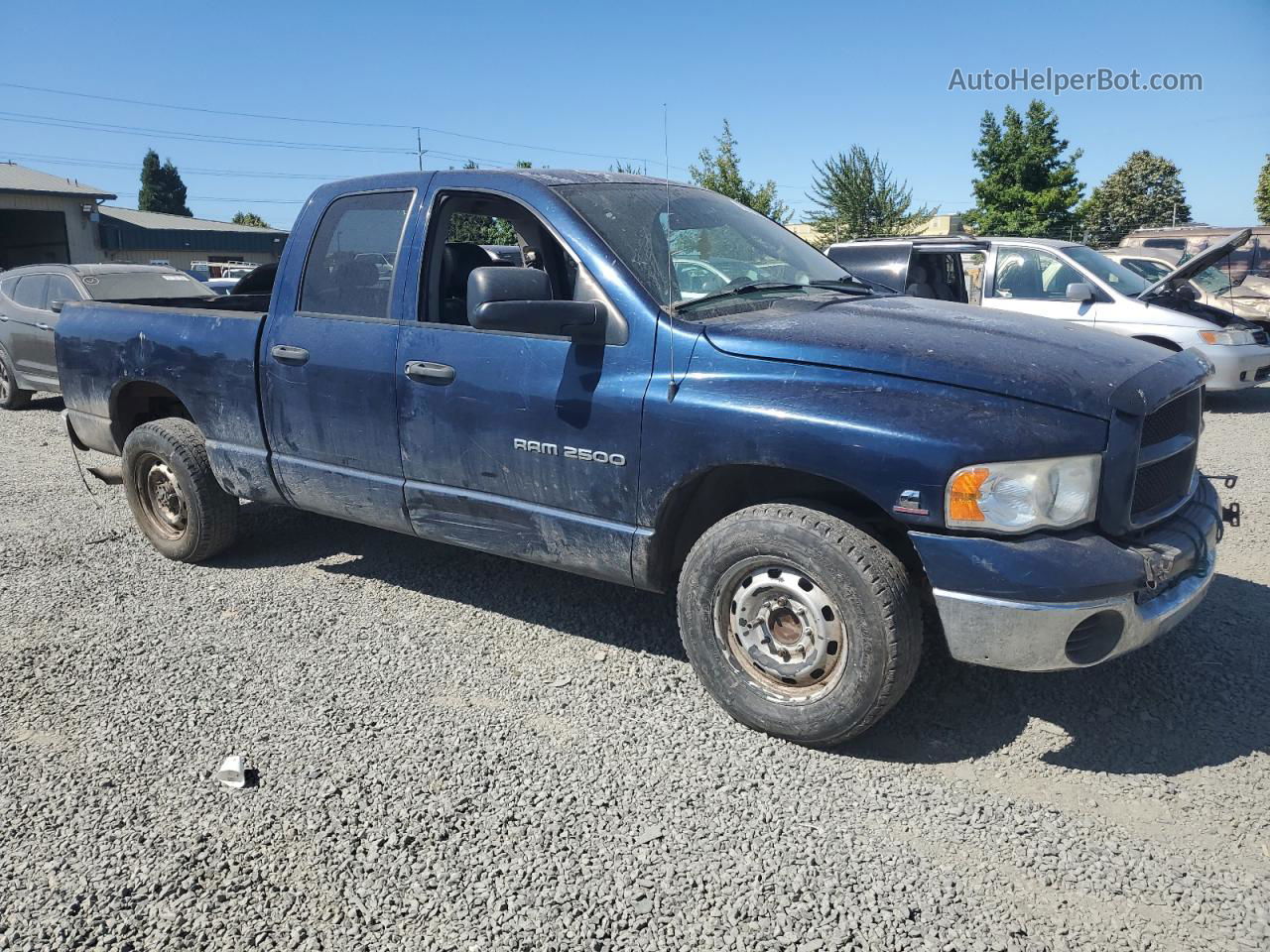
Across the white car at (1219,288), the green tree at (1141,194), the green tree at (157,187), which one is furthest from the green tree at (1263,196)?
the green tree at (157,187)

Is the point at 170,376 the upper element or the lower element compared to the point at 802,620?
upper

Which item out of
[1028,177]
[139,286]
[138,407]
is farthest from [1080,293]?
[1028,177]

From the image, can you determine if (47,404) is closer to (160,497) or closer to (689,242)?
(160,497)

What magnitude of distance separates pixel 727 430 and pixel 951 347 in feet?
2.60

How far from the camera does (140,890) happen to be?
8.77ft

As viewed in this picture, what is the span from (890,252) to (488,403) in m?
7.25

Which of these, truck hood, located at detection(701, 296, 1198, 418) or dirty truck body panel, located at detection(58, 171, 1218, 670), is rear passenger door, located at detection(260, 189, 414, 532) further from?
truck hood, located at detection(701, 296, 1198, 418)

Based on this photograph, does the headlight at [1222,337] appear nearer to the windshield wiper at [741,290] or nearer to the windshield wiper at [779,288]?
the windshield wiper at [779,288]

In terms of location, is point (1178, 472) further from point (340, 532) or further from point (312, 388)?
point (340, 532)

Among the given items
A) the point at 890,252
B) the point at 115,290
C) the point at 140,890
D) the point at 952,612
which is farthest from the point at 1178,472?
the point at 115,290

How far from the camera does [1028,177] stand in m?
39.7

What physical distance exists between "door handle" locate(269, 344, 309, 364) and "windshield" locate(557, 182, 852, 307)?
1.47 m

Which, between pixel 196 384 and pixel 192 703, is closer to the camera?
pixel 192 703

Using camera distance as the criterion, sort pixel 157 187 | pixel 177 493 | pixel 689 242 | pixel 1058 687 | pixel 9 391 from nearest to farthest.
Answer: pixel 1058 687, pixel 689 242, pixel 177 493, pixel 9 391, pixel 157 187
